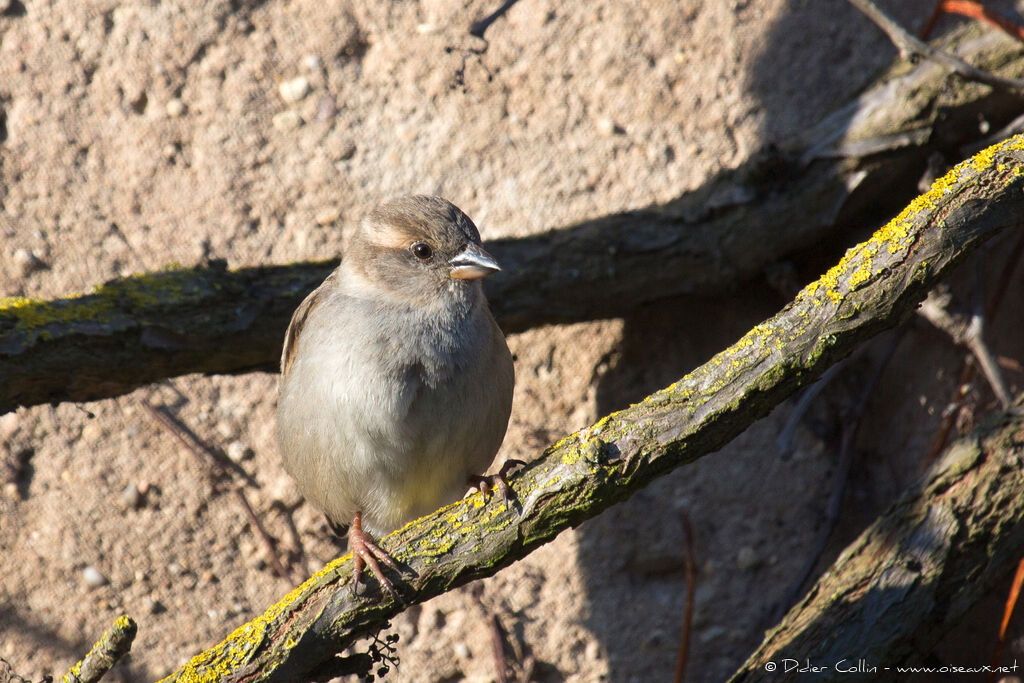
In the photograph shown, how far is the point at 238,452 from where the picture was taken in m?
4.11

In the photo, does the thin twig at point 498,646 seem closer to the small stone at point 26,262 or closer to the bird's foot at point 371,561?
the bird's foot at point 371,561

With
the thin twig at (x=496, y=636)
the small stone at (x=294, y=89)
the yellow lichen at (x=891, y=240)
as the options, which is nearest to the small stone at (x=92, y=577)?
the thin twig at (x=496, y=636)

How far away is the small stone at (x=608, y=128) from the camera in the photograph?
436 cm

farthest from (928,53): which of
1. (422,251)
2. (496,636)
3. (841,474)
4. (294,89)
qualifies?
(496,636)

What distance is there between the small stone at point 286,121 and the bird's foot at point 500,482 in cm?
207

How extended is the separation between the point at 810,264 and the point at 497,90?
1670mm

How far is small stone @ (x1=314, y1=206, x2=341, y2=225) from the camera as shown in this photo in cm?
431

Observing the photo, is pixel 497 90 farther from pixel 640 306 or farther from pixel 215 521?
pixel 215 521

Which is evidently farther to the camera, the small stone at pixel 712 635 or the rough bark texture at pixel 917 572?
the small stone at pixel 712 635

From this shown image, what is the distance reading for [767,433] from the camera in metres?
4.25

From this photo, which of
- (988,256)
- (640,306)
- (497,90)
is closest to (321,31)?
(497,90)

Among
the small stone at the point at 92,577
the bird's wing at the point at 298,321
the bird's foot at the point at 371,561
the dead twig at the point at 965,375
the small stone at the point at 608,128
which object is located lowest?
the bird's foot at the point at 371,561

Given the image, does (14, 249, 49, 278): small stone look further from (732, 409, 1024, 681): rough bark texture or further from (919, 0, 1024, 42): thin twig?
(919, 0, 1024, 42): thin twig

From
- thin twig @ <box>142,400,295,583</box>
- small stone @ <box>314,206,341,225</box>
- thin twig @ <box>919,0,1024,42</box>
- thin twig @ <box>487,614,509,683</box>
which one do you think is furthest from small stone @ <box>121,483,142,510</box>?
thin twig @ <box>919,0,1024,42</box>
